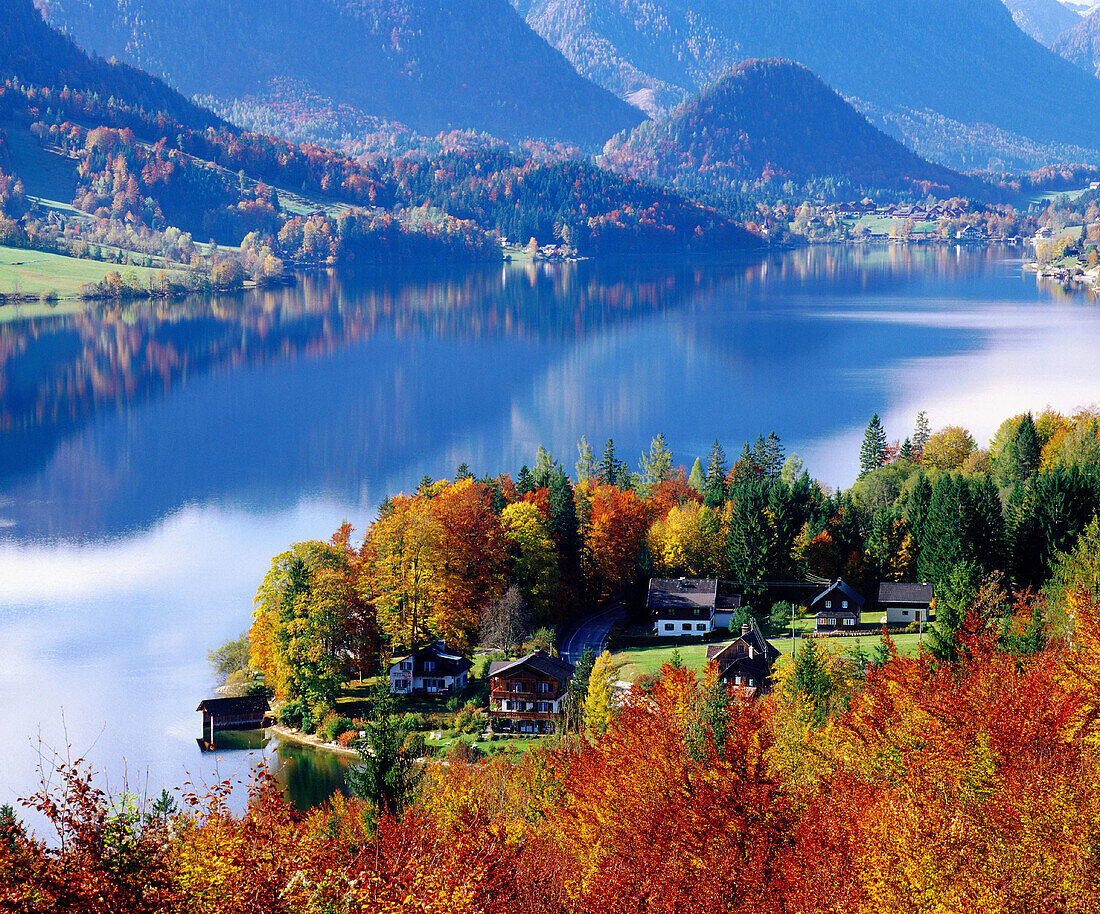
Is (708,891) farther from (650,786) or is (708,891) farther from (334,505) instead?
(334,505)

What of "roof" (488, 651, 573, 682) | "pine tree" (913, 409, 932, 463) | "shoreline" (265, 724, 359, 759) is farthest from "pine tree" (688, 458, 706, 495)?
"shoreline" (265, 724, 359, 759)

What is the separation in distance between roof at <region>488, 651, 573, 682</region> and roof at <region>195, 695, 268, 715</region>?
6.34 meters

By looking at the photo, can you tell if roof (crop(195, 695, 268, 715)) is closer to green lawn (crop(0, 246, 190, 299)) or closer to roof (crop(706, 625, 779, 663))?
roof (crop(706, 625, 779, 663))

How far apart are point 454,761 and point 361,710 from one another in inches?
209

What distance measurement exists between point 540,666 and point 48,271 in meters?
113

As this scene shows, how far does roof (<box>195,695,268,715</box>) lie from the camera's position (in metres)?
32.2

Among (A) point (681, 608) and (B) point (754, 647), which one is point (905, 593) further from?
(B) point (754, 647)

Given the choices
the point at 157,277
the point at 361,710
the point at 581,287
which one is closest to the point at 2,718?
the point at 361,710

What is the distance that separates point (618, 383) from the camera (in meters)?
82.8

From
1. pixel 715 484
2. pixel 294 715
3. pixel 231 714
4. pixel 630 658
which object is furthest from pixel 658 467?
pixel 231 714

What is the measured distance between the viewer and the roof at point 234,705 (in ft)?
106

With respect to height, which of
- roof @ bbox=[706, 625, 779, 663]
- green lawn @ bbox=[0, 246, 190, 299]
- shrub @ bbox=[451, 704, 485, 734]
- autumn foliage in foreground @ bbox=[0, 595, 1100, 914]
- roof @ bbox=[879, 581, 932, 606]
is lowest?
shrub @ bbox=[451, 704, 485, 734]

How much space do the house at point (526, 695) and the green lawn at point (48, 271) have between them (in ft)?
342

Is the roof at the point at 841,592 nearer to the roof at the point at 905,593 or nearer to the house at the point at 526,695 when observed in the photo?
the roof at the point at 905,593
